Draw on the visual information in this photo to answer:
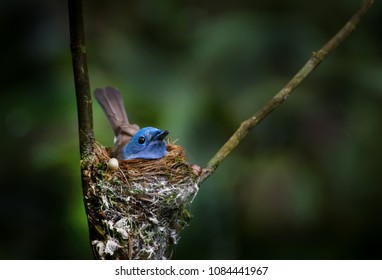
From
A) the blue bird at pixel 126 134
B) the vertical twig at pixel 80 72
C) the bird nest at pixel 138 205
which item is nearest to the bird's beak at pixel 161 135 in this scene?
the blue bird at pixel 126 134

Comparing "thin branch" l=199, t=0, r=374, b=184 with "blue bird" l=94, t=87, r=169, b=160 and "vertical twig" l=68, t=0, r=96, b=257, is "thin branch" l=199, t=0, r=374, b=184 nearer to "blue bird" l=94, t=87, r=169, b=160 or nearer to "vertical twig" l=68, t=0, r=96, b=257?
"vertical twig" l=68, t=0, r=96, b=257

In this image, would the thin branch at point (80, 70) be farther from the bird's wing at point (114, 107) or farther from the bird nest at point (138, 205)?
Result: the bird's wing at point (114, 107)

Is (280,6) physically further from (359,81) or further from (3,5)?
(3,5)

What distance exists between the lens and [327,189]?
5164 mm

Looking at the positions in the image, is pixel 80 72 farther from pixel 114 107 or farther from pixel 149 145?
pixel 114 107

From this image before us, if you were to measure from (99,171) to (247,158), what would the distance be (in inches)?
78.2

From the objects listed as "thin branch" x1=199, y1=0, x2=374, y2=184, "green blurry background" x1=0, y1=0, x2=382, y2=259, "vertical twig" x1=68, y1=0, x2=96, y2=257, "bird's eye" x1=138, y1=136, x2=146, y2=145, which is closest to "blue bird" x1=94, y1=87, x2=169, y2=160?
"bird's eye" x1=138, y1=136, x2=146, y2=145

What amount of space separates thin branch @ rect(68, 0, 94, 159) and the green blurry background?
2048 mm

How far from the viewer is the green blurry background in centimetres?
494

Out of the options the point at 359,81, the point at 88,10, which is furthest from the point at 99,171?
the point at 88,10

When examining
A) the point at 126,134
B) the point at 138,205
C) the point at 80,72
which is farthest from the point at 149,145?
the point at 80,72

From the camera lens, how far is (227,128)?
5094 millimetres

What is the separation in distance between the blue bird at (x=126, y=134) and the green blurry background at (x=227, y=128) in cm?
14

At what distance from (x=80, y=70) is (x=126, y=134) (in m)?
2.02
